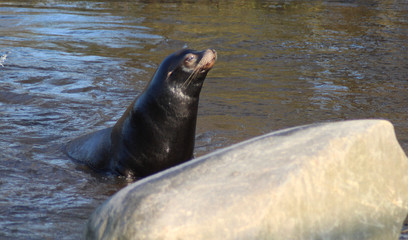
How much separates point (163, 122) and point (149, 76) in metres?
4.17

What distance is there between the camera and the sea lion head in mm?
4953

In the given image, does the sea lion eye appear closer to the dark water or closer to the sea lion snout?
the sea lion snout

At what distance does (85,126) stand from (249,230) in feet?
14.3

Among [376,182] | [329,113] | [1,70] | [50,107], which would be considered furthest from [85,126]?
[376,182]

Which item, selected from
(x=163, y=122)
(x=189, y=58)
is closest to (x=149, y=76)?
(x=189, y=58)

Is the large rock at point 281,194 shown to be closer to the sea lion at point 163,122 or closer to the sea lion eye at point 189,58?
the sea lion at point 163,122

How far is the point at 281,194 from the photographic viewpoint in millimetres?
2615

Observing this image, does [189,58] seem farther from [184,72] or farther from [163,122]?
[163,122]

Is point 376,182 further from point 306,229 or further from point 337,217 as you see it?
point 306,229

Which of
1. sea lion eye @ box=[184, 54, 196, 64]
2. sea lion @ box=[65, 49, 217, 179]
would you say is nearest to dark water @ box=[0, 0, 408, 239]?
sea lion @ box=[65, 49, 217, 179]

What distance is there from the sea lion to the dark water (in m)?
0.28

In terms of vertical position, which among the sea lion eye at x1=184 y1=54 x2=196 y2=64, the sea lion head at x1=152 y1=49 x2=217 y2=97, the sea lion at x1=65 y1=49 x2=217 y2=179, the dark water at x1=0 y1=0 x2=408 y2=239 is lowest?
the dark water at x1=0 y1=0 x2=408 y2=239

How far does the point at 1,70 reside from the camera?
9.34m

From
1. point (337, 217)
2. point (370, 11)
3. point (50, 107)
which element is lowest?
point (370, 11)
